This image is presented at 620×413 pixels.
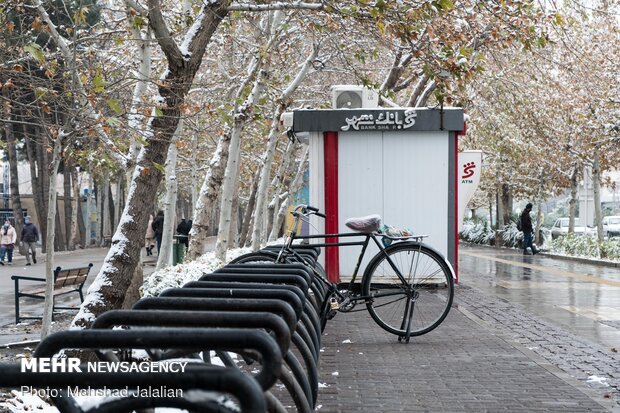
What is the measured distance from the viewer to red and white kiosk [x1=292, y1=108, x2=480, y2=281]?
51.0ft

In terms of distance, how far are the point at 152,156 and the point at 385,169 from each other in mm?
7409

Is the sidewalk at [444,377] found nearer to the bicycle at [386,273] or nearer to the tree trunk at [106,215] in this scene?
the bicycle at [386,273]

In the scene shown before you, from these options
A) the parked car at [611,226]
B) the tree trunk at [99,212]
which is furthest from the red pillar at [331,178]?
the tree trunk at [99,212]

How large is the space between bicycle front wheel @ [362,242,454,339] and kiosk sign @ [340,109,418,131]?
633 centimetres

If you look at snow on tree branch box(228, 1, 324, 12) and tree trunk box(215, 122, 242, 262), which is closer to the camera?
snow on tree branch box(228, 1, 324, 12)

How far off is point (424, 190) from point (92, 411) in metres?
13.2

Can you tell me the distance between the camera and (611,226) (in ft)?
182

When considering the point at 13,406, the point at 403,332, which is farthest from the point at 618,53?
the point at 13,406

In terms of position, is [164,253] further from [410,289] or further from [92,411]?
[92,411]

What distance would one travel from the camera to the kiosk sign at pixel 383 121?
15.5 meters

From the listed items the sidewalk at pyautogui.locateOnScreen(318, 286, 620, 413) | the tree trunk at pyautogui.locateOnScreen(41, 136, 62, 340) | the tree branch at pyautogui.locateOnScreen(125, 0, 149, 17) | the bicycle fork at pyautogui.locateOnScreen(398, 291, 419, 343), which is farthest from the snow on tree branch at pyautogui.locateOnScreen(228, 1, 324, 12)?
the sidewalk at pyautogui.locateOnScreen(318, 286, 620, 413)

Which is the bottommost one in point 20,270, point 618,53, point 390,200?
point 20,270

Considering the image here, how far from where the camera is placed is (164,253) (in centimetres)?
1598

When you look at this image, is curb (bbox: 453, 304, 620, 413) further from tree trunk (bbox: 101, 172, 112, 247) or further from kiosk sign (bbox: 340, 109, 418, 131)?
tree trunk (bbox: 101, 172, 112, 247)
